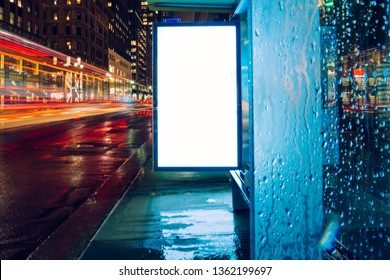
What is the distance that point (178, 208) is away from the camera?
509cm

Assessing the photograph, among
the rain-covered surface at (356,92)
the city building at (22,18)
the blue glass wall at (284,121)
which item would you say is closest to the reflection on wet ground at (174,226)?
the rain-covered surface at (356,92)

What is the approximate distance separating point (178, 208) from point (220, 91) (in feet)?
6.27

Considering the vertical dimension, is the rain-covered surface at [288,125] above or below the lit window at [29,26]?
below

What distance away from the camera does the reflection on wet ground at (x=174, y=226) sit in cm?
359

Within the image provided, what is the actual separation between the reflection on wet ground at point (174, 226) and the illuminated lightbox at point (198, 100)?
0.75 m

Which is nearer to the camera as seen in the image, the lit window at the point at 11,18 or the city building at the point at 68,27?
the lit window at the point at 11,18

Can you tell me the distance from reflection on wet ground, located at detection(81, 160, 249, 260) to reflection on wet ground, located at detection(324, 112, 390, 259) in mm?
1032

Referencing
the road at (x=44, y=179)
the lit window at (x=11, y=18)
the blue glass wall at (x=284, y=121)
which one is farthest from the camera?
the lit window at (x=11, y=18)

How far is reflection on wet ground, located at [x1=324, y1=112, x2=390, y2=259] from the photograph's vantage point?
342 centimetres

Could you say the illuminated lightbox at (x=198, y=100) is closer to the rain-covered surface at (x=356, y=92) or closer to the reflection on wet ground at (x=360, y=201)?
the rain-covered surface at (x=356, y=92)

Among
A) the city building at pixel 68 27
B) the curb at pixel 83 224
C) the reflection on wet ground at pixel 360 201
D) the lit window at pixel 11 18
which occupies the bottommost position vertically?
the curb at pixel 83 224

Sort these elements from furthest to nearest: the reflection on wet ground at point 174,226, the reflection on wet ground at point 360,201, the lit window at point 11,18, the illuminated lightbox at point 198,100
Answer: the lit window at point 11,18
the illuminated lightbox at point 198,100
the reflection on wet ground at point 174,226
the reflection on wet ground at point 360,201

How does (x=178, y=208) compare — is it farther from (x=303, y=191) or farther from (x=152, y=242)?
(x=303, y=191)

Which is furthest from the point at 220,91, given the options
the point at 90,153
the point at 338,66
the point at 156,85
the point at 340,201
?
the point at 90,153
